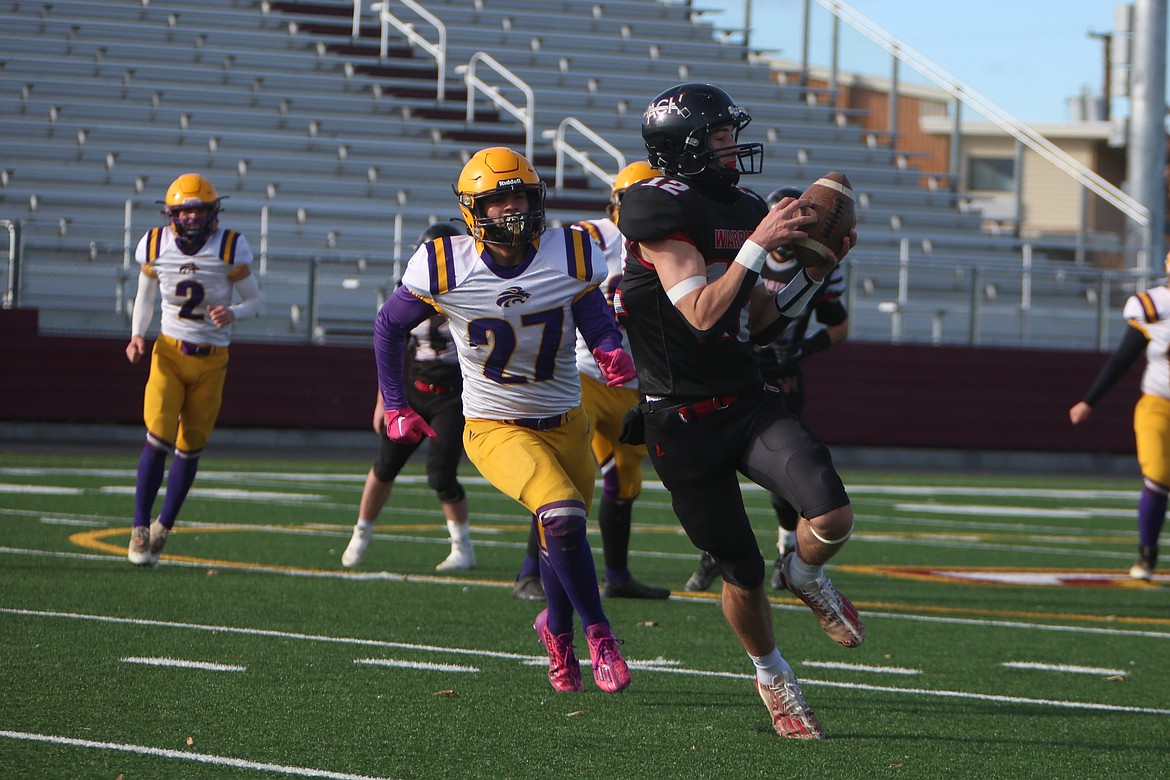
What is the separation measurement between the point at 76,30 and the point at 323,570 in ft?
53.6

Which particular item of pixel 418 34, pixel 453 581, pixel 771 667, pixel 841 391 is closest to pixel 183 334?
pixel 453 581

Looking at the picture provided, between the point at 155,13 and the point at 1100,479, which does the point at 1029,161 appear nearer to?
the point at 1100,479

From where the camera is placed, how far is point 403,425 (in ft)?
19.7

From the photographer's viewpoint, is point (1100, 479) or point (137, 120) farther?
point (137, 120)

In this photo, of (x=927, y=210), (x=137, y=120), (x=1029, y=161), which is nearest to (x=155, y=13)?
(x=137, y=120)

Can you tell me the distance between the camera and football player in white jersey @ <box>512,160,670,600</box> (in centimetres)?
802

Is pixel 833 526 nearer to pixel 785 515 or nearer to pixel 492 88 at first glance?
pixel 785 515

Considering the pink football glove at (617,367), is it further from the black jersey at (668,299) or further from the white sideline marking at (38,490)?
the white sideline marking at (38,490)

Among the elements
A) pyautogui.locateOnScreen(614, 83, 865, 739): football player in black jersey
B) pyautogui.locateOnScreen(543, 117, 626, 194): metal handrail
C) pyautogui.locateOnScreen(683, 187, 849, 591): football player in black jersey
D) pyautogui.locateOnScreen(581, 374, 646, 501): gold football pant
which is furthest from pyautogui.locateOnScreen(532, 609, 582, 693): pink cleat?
pyautogui.locateOnScreen(543, 117, 626, 194): metal handrail

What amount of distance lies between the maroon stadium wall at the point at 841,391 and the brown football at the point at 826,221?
1352cm

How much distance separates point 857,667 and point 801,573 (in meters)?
1.70

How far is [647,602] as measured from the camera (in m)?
7.98

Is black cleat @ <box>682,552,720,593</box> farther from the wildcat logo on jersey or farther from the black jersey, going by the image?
the black jersey

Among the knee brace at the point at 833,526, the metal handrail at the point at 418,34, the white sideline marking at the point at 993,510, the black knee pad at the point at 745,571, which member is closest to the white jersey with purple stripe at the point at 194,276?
the black knee pad at the point at 745,571
